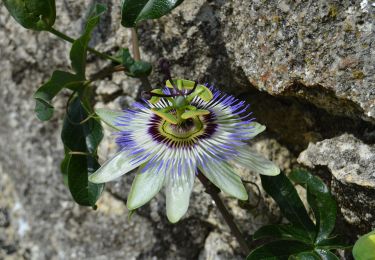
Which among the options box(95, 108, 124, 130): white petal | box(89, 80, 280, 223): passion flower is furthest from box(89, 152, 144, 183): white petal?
box(95, 108, 124, 130): white petal

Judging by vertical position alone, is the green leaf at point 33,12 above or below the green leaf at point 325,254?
above

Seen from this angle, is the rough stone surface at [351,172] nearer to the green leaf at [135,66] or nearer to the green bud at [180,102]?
the green bud at [180,102]

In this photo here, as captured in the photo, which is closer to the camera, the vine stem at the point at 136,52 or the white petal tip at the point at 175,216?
the white petal tip at the point at 175,216

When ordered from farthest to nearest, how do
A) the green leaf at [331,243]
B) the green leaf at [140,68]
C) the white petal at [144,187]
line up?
the green leaf at [140,68]
the green leaf at [331,243]
the white petal at [144,187]

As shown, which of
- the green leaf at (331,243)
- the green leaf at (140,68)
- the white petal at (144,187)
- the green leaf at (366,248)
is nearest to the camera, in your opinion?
the green leaf at (366,248)

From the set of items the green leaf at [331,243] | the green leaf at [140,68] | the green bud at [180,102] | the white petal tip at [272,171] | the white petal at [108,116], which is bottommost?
the green leaf at [331,243]

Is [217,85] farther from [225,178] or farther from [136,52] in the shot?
[225,178]

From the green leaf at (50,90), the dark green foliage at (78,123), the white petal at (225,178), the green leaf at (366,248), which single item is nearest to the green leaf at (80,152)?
the dark green foliage at (78,123)

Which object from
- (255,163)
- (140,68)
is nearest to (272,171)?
(255,163)
